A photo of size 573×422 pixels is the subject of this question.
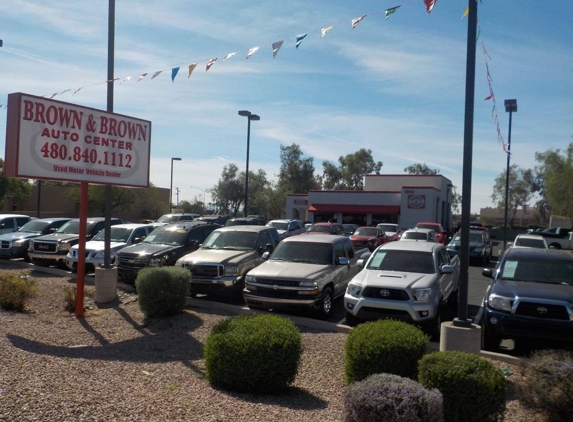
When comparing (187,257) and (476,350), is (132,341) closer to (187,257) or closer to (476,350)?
(187,257)

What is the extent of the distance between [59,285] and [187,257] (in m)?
3.75

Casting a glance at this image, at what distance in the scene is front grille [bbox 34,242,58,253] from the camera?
16.2 meters

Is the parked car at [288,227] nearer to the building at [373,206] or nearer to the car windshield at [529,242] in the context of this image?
the car windshield at [529,242]

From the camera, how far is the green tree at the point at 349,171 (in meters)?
88.7

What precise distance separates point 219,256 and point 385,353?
686 centimetres

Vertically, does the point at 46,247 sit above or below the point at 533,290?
below

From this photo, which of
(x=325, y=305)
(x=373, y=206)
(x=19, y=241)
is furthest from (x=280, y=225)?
(x=373, y=206)

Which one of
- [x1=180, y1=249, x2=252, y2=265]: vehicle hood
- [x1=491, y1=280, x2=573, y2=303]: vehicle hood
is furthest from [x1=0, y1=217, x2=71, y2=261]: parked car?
[x1=491, y1=280, x2=573, y2=303]: vehicle hood

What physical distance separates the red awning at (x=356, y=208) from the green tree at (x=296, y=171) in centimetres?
2830

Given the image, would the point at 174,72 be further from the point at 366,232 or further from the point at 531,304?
the point at 366,232

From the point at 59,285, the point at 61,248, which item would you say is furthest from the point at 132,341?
the point at 61,248

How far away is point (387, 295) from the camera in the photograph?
8758mm

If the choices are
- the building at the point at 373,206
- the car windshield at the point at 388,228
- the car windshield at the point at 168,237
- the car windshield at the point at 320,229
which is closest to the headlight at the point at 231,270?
the car windshield at the point at 168,237

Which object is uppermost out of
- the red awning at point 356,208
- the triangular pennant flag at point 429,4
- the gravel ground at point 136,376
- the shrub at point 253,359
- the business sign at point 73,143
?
the triangular pennant flag at point 429,4
